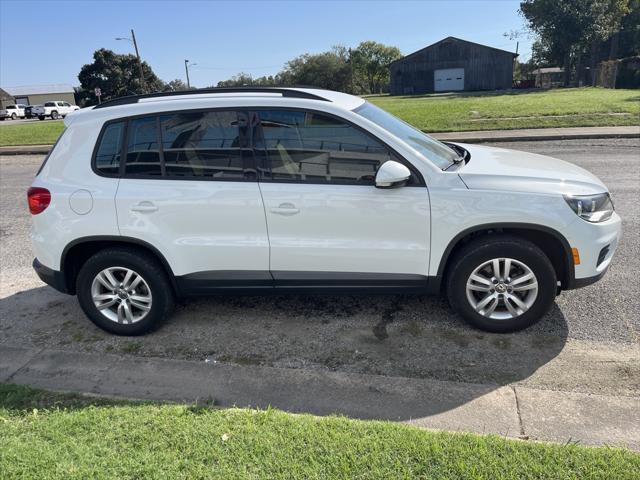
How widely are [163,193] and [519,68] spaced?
95.1 meters

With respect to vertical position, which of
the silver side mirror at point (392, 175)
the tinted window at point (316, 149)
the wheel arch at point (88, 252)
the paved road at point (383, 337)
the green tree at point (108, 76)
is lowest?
the paved road at point (383, 337)

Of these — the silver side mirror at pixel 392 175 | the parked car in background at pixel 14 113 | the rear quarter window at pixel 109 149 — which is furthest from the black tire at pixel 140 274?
the parked car in background at pixel 14 113

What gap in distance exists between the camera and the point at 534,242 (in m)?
3.72

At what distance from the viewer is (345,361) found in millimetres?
3590

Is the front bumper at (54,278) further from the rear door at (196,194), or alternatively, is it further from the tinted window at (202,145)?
the tinted window at (202,145)

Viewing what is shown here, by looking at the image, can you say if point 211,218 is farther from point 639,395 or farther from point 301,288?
point 639,395

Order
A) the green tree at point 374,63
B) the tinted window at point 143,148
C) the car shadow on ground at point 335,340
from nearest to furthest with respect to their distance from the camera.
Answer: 1. the car shadow on ground at point 335,340
2. the tinted window at point 143,148
3. the green tree at point 374,63

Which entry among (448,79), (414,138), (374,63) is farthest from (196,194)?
(374,63)

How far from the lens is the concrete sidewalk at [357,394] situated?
2793mm

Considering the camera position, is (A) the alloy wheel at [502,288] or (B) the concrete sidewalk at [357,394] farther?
(A) the alloy wheel at [502,288]

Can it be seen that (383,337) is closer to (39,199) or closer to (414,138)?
(414,138)

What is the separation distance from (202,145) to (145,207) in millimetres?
643

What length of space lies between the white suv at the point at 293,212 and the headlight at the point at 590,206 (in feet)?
0.04

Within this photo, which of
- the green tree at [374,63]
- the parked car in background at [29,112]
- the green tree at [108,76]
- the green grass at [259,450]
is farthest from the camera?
the green tree at [374,63]
